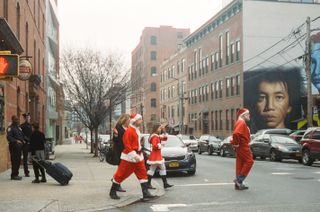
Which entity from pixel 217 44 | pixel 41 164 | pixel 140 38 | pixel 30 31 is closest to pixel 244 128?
pixel 41 164

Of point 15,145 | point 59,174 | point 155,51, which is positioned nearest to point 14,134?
point 15,145

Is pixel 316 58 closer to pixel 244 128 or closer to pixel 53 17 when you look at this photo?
pixel 53 17

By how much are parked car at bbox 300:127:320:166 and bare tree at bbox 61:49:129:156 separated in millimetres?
13629

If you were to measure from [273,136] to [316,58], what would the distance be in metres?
21.2

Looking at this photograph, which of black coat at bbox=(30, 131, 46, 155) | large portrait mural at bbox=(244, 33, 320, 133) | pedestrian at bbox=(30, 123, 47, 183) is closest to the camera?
pedestrian at bbox=(30, 123, 47, 183)

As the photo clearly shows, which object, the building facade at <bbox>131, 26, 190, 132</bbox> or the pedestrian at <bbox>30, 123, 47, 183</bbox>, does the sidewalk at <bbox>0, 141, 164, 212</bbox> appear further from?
the building facade at <bbox>131, 26, 190, 132</bbox>

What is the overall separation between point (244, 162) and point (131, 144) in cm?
306

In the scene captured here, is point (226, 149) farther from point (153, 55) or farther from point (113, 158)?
point (153, 55)

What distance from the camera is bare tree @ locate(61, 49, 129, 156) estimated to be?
3164 centimetres

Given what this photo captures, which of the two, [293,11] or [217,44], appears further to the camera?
[217,44]

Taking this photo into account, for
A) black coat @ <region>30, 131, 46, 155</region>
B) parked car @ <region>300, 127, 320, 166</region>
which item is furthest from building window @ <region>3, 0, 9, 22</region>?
parked car @ <region>300, 127, 320, 166</region>

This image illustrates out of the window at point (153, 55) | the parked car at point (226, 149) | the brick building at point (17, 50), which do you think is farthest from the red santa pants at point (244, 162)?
the window at point (153, 55)

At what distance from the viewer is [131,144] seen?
10289 millimetres

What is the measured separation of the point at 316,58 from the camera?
148ft
